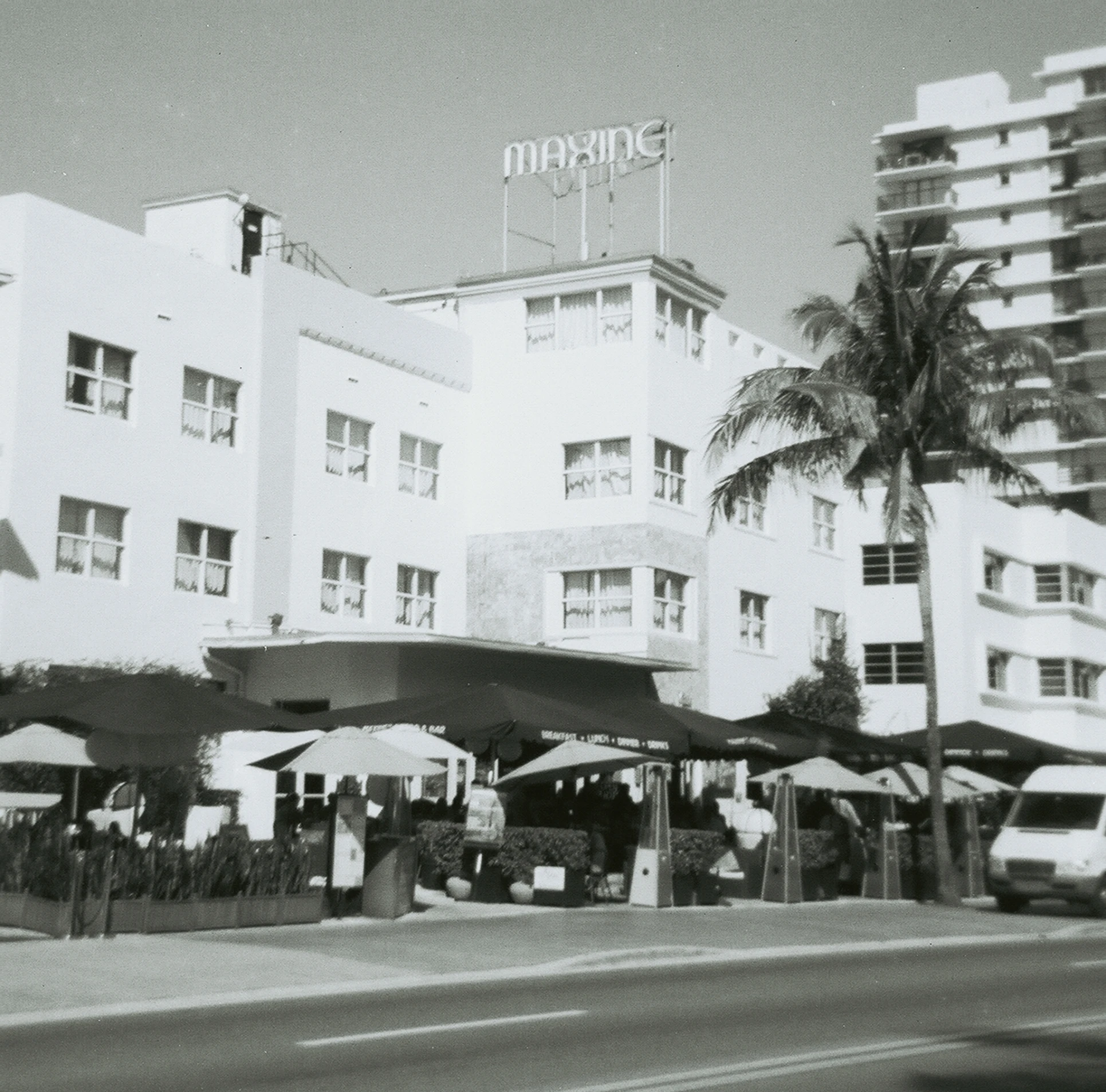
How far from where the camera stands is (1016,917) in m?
24.5

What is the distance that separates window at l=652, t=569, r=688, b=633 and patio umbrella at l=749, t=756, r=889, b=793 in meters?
11.7

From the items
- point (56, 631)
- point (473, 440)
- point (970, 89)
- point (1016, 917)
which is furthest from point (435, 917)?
point (970, 89)

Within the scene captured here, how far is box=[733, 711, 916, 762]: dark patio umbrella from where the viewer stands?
2938 cm

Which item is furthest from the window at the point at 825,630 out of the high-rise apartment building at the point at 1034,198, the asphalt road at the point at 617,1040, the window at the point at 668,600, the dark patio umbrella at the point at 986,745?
the high-rise apartment building at the point at 1034,198

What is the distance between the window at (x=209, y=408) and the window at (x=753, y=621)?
14.4 metres

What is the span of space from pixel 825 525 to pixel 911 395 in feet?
67.8

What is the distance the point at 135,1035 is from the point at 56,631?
1937cm

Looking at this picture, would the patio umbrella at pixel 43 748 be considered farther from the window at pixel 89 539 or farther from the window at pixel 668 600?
the window at pixel 668 600

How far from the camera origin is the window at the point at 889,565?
48.7 m

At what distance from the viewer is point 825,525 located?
47.9m

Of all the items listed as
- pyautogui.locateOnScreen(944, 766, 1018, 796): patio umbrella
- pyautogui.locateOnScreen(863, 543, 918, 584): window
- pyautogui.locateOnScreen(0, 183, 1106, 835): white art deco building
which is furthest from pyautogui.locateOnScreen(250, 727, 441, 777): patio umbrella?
pyautogui.locateOnScreen(863, 543, 918, 584): window

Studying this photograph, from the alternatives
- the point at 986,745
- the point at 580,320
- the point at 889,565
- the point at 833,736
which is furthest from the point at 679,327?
the point at 833,736

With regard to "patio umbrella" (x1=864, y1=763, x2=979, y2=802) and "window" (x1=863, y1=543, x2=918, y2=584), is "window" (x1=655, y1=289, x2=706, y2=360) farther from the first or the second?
"patio umbrella" (x1=864, y1=763, x2=979, y2=802)

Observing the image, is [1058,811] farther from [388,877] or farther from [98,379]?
[98,379]
